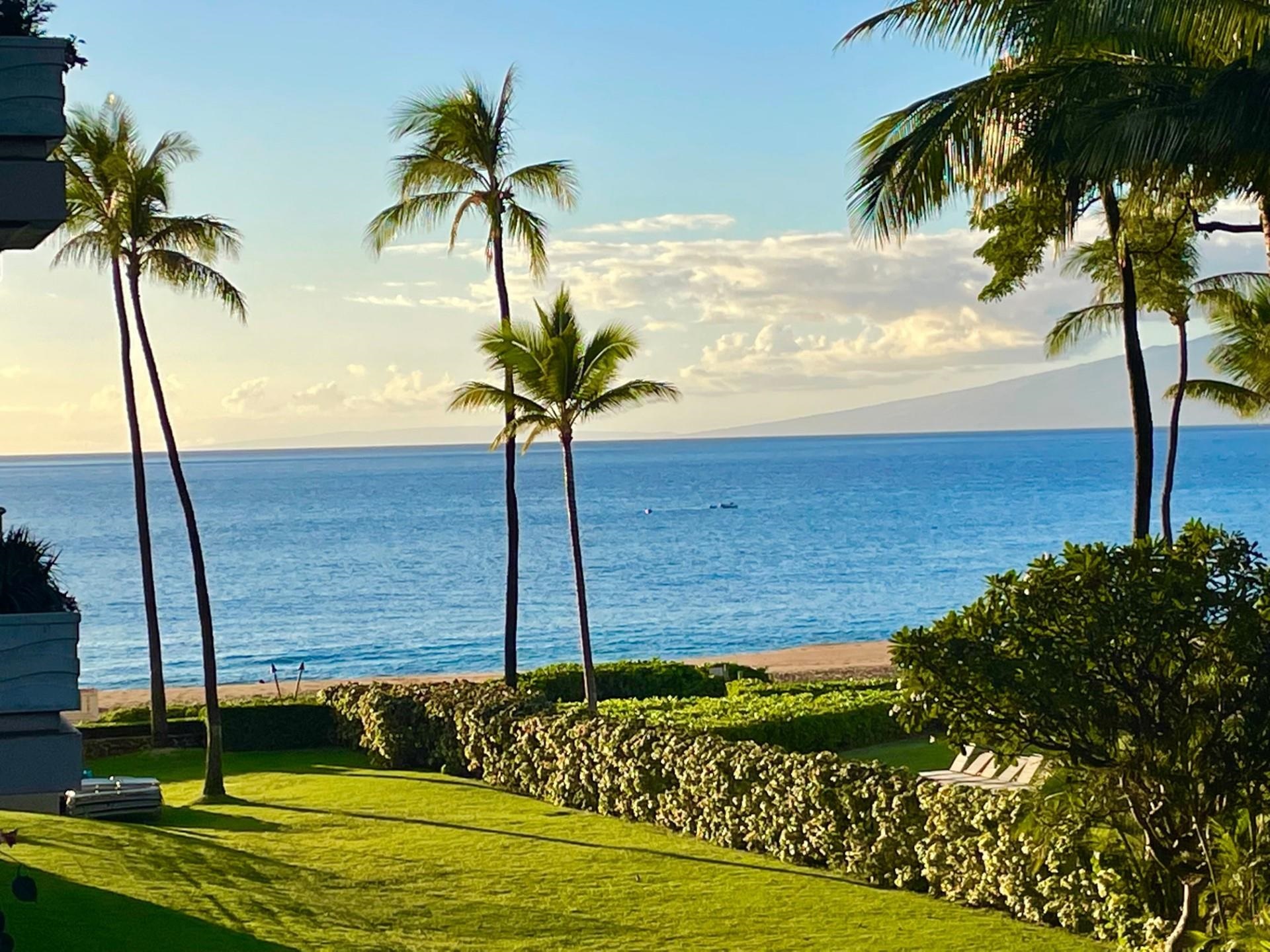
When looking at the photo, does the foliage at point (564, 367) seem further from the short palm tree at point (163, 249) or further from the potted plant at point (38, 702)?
the potted plant at point (38, 702)

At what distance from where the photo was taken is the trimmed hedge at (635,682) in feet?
93.9

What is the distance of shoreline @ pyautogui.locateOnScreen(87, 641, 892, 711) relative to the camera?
156ft

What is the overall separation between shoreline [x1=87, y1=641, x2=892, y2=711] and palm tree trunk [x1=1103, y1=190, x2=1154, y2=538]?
2388cm

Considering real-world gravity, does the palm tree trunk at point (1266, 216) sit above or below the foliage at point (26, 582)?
above

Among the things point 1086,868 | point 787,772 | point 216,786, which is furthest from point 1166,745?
point 216,786

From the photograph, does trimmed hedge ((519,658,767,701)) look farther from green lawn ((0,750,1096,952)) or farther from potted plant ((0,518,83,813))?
potted plant ((0,518,83,813))

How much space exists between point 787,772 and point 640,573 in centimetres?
8391

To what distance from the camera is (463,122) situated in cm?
2700

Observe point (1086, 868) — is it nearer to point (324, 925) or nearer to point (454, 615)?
point (324, 925)

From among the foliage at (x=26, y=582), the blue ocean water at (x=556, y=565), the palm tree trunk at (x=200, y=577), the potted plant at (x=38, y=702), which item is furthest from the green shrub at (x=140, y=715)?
the blue ocean water at (x=556, y=565)

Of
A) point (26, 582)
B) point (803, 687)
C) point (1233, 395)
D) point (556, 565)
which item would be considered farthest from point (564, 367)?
point (556, 565)

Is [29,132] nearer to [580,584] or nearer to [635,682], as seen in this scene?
[580,584]

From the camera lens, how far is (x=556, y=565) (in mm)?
106500

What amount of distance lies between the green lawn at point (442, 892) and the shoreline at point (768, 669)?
25407mm
